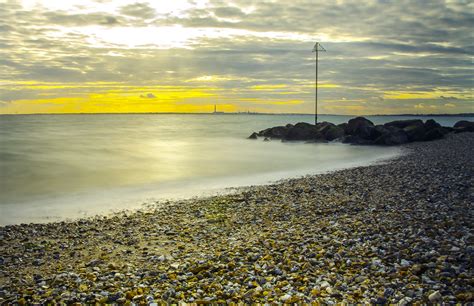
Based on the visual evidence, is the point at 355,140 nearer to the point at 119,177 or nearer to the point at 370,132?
the point at 370,132

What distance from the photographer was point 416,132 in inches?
1529

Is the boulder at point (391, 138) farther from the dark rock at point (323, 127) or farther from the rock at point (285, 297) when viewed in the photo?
the rock at point (285, 297)

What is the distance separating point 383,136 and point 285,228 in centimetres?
3059

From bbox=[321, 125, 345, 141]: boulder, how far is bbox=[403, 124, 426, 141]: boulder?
668 centimetres

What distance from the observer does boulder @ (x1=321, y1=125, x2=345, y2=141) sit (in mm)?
43031

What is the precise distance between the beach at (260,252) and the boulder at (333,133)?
29.6 metres

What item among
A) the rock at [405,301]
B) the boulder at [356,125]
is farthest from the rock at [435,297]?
the boulder at [356,125]

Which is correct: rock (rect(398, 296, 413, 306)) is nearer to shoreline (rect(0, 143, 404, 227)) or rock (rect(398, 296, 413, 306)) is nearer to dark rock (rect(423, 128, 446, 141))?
shoreline (rect(0, 143, 404, 227))

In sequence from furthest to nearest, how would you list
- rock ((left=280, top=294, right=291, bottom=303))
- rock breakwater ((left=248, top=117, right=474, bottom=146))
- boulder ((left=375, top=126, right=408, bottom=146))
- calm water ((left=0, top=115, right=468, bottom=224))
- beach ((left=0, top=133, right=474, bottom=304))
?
rock breakwater ((left=248, top=117, right=474, bottom=146)), boulder ((left=375, top=126, right=408, bottom=146)), calm water ((left=0, top=115, right=468, bottom=224)), beach ((left=0, top=133, right=474, bottom=304)), rock ((left=280, top=294, right=291, bottom=303))

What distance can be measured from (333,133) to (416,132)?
27.4 ft

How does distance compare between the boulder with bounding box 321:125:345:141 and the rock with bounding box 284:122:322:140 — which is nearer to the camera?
the boulder with bounding box 321:125:345:141

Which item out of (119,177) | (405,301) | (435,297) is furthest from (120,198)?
(435,297)

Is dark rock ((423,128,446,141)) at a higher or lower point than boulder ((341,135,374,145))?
higher

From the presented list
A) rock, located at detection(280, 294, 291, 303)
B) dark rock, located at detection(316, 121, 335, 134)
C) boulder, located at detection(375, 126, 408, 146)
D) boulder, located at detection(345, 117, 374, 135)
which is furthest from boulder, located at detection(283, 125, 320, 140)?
rock, located at detection(280, 294, 291, 303)
